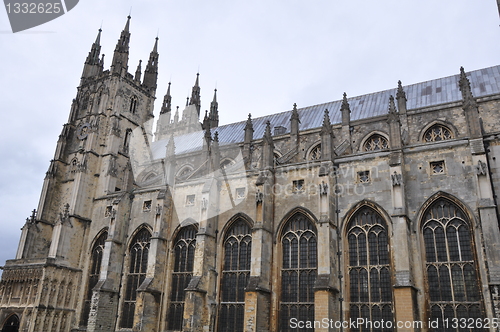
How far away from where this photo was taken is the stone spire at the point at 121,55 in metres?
39.5

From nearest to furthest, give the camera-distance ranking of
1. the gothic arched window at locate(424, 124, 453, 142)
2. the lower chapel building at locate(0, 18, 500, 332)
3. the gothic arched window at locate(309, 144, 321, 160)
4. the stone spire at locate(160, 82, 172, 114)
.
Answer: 1. the lower chapel building at locate(0, 18, 500, 332)
2. the gothic arched window at locate(424, 124, 453, 142)
3. the gothic arched window at locate(309, 144, 321, 160)
4. the stone spire at locate(160, 82, 172, 114)

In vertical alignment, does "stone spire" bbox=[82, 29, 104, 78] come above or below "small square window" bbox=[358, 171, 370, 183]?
above

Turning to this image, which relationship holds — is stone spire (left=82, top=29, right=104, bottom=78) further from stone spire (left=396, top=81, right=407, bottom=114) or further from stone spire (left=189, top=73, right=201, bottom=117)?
stone spire (left=396, top=81, right=407, bottom=114)

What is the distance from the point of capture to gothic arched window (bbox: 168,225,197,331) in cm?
2484

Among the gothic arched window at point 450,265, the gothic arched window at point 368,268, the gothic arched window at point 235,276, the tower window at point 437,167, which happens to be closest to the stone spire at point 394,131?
the tower window at point 437,167

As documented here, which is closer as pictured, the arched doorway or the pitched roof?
the pitched roof

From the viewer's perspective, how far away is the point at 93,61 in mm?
42469

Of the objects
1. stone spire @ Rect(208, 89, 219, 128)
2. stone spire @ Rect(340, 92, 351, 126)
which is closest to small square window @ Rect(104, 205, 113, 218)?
stone spire @ Rect(208, 89, 219, 128)

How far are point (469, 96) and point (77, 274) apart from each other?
28409 millimetres

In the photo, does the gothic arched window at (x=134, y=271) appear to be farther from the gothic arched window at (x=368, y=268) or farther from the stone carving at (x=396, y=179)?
the stone carving at (x=396, y=179)

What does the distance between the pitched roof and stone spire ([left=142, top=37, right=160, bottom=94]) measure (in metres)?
8.04

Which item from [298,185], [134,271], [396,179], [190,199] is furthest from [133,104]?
[396,179]

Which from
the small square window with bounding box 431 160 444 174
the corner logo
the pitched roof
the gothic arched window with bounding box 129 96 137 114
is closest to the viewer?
the corner logo

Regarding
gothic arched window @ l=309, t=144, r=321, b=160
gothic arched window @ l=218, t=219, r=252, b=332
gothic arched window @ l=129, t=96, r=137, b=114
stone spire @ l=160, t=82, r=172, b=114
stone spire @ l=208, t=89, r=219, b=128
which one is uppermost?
stone spire @ l=160, t=82, r=172, b=114
